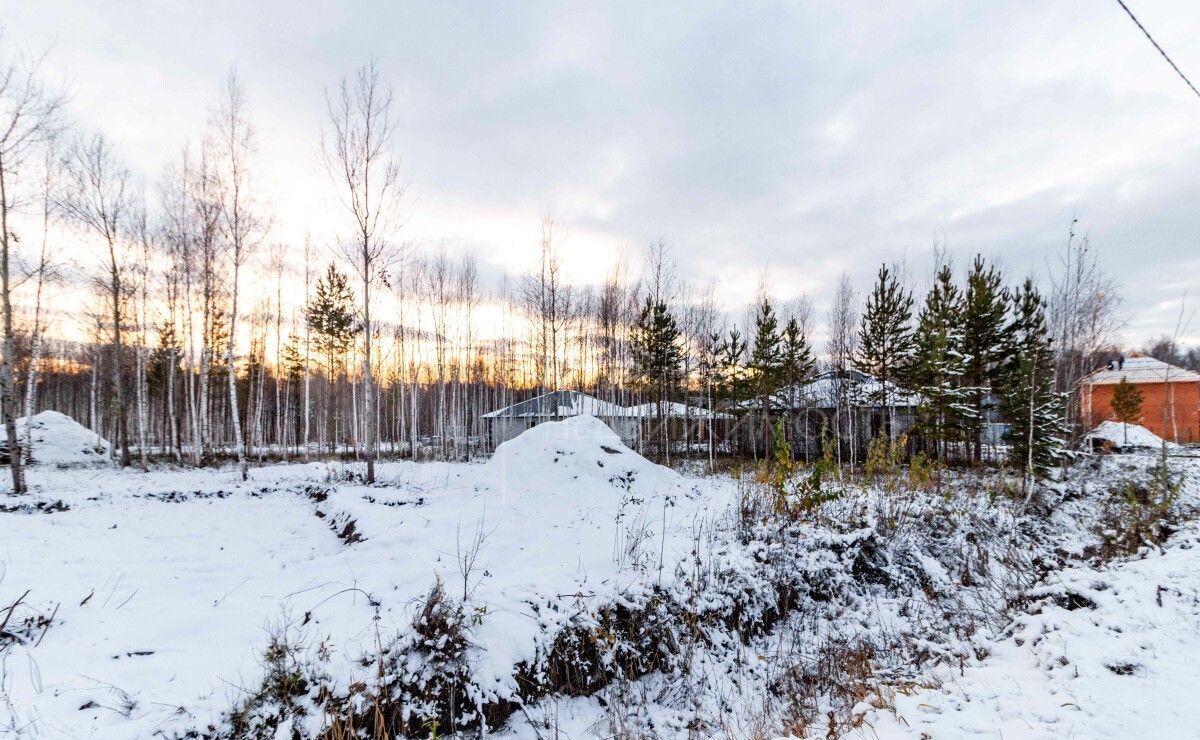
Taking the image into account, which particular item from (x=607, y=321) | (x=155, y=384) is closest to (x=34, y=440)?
(x=155, y=384)

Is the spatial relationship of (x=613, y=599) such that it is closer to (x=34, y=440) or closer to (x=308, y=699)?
(x=308, y=699)

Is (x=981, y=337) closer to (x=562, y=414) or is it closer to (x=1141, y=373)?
(x=562, y=414)

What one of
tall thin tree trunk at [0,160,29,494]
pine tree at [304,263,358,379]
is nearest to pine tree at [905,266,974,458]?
tall thin tree trunk at [0,160,29,494]

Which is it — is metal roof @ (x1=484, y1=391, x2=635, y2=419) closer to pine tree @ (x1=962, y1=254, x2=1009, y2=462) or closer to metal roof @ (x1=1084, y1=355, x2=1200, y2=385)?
pine tree @ (x1=962, y1=254, x2=1009, y2=462)

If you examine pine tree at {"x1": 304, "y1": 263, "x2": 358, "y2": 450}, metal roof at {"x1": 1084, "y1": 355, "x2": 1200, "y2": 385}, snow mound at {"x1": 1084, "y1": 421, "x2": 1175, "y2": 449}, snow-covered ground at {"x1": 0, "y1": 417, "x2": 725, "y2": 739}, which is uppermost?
pine tree at {"x1": 304, "y1": 263, "x2": 358, "y2": 450}

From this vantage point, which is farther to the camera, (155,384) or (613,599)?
(155,384)

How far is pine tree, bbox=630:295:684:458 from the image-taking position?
24.4 meters

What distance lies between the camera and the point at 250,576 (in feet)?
17.5

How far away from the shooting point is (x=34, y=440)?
60.1 feet

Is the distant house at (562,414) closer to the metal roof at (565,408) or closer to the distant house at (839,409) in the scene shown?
the metal roof at (565,408)

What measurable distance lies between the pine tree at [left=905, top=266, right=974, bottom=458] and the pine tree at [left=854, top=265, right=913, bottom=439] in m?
1.99

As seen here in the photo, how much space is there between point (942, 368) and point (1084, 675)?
18.1 metres

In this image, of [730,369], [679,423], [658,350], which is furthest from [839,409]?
[658,350]

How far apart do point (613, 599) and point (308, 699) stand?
2.74 meters
